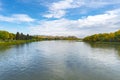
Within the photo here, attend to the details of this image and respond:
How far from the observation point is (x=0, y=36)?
284 ft

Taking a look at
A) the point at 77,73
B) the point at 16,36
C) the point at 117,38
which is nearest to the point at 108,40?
the point at 117,38

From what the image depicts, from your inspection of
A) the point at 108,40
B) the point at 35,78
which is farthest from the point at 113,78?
the point at 108,40

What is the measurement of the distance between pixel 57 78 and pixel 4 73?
20.1 ft

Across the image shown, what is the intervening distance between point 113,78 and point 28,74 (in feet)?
28.6

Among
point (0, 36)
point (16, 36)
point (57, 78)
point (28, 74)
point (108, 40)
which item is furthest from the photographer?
point (16, 36)

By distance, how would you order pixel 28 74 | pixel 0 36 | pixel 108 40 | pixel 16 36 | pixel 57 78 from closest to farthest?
pixel 57 78 → pixel 28 74 → pixel 0 36 → pixel 108 40 → pixel 16 36

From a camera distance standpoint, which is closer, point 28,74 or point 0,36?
point 28,74

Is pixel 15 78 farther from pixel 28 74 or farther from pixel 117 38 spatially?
pixel 117 38

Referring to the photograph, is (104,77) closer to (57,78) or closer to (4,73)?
(57,78)

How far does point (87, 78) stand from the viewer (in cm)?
1539

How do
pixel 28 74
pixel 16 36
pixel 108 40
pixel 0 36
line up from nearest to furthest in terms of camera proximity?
pixel 28 74
pixel 0 36
pixel 108 40
pixel 16 36

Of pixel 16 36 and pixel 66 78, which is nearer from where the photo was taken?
pixel 66 78

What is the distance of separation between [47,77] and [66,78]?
1.96 m

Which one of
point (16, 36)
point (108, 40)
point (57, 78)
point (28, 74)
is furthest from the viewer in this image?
point (16, 36)
